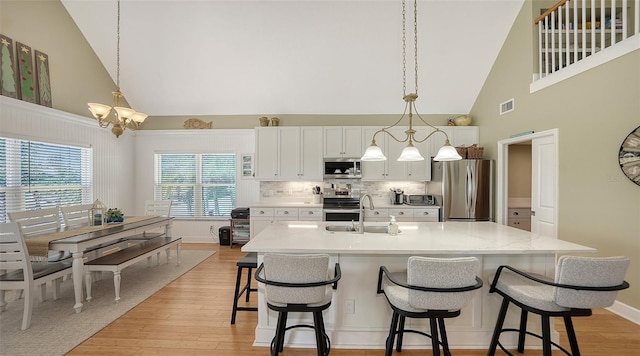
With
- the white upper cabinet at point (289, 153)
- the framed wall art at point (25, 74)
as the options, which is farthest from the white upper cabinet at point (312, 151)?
the framed wall art at point (25, 74)

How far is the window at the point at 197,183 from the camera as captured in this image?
590 centimetres

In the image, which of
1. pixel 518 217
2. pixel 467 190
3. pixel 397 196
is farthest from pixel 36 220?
pixel 518 217

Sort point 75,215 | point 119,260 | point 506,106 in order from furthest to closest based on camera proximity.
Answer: point 506,106, point 75,215, point 119,260

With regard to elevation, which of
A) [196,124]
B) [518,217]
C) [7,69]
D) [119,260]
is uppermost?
[7,69]

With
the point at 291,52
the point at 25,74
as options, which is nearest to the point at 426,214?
the point at 291,52

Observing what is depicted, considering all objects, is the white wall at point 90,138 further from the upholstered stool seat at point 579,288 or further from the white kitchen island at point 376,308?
the upholstered stool seat at point 579,288

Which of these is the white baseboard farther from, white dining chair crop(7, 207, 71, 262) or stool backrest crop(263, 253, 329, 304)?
white dining chair crop(7, 207, 71, 262)

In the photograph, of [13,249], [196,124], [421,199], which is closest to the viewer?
[13,249]

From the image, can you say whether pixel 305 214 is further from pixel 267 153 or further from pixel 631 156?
pixel 631 156

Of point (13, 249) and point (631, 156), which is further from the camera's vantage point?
point (631, 156)

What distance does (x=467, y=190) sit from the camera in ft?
15.3

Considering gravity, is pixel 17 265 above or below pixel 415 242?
below

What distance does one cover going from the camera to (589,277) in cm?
164

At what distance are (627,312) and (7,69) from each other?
306 inches
